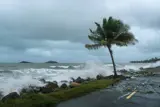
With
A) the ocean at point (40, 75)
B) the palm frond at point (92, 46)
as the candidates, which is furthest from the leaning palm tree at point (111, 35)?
the ocean at point (40, 75)

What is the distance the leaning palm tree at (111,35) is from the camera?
94.3 feet

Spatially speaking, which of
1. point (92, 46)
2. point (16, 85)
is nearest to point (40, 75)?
point (92, 46)

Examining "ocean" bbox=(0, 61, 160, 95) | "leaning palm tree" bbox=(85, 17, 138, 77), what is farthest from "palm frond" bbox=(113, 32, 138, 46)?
"ocean" bbox=(0, 61, 160, 95)

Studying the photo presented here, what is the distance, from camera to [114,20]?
28922 mm

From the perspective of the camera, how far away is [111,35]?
28.9m

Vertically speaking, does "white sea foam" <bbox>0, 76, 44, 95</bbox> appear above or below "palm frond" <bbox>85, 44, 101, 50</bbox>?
below

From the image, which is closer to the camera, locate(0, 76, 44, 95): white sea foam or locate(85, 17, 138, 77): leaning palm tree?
locate(0, 76, 44, 95): white sea foam

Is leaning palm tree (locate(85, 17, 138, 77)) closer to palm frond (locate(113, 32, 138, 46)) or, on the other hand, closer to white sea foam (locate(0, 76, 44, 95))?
palm frond (locate(113, 32, 138, 46))

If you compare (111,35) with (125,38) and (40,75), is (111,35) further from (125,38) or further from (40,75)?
(40,75)

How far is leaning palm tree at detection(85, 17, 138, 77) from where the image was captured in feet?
94.3

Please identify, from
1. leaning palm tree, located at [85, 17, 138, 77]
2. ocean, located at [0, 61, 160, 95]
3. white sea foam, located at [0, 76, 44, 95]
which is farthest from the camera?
leaning palm tree, located at [85, 17, 138, 77]

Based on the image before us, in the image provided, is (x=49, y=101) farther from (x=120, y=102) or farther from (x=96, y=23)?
(x=96, y=23)

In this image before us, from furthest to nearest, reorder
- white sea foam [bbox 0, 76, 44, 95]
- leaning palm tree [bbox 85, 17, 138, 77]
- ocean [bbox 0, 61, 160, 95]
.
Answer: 1. leaning palm tree [bbox 85, 17, 138, 77]
2. ocean [bbox 0, 61, 160, 95]
3. white sea foam [bbox 0, 76, 44, 95]

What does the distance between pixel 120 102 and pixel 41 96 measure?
3.34 metres
